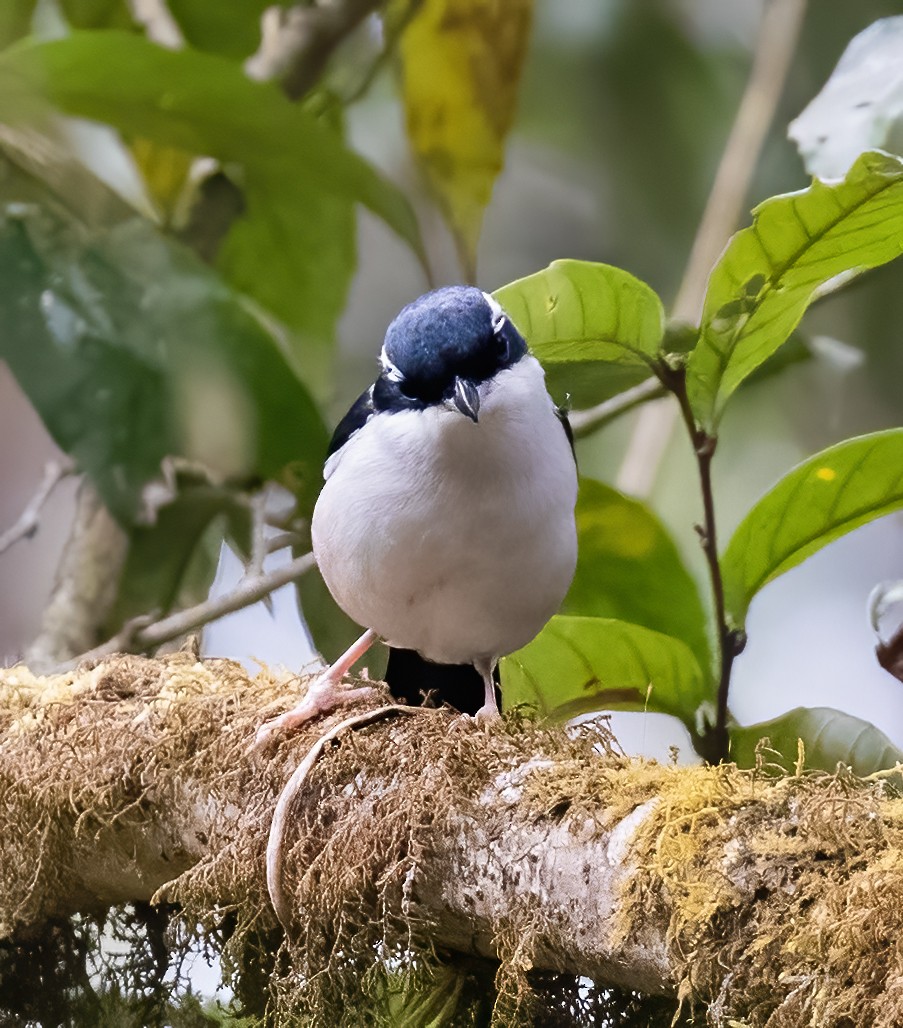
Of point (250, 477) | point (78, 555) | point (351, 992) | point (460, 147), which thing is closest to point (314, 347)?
point (250, 477)

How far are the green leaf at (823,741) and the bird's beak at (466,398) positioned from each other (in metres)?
0.66

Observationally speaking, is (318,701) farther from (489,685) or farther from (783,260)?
(783,260)

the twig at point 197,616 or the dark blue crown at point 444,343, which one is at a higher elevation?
the dark blue crown at point 444,343

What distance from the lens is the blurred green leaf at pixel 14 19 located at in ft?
8.07

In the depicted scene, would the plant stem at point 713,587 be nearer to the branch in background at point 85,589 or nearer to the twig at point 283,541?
the twig at point 283,541

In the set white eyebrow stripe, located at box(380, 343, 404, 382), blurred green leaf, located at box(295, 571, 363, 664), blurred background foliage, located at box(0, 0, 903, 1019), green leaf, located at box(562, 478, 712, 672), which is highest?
blurred background foliage, located at box(0, 0, 903, 1019)

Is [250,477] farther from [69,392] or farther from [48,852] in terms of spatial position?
[48,852]

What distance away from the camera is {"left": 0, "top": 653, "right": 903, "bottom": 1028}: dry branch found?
796mm

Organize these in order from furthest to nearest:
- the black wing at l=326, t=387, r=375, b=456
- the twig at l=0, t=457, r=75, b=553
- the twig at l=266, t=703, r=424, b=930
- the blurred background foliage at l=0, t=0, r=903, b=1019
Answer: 1. the twig at l=0, t=457, r=75, b=553
2. the blurred background foliage at l=0, t=0, r=903, b=1019
3. the black wing at l=326, t=387, r=375, b=456
4. the twig at l=266, t=703, r=424, b=930

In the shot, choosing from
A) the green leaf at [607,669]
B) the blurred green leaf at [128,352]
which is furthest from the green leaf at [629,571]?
the blurred green leaf at [128,352]

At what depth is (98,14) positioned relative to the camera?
243 centimetres

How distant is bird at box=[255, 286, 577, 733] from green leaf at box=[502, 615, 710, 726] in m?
0.10

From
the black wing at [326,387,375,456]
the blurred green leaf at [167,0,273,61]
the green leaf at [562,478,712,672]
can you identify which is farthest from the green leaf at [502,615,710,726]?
the blurred green leaf at [167,0,273,61]

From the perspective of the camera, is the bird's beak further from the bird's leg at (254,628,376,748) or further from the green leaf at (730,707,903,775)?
the green leaf at (730,707,903,775)
